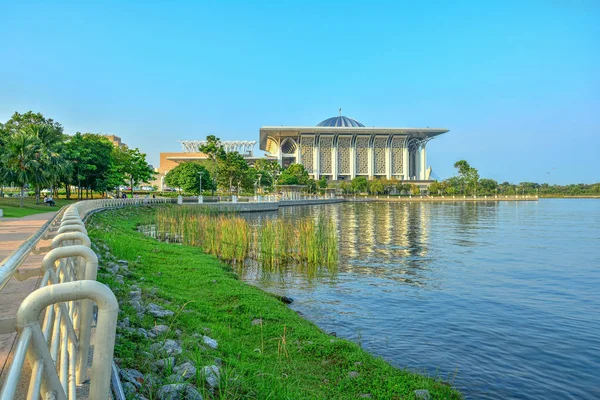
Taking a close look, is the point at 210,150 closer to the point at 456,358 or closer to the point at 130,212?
the point at 130,212

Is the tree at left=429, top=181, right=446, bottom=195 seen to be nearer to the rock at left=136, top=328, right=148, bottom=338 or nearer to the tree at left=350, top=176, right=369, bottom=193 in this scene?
the tree at left=350, top=176, right=369, bottom=193

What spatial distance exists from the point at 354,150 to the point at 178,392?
12635 cm

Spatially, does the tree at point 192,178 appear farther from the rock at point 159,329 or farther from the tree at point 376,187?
the rock at point 159,329

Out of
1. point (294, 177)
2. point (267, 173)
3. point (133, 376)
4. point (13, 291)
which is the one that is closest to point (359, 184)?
point (294, 177)

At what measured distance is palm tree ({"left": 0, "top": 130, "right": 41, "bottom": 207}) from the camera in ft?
119

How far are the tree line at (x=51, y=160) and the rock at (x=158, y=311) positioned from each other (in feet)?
103

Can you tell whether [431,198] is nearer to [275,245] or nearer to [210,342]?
[275,245]

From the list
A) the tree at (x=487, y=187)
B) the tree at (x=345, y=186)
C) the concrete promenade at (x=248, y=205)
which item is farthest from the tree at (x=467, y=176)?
the concrete promenade at (x=248, y=205)

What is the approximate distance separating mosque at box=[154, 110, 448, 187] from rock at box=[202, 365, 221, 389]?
395 ft

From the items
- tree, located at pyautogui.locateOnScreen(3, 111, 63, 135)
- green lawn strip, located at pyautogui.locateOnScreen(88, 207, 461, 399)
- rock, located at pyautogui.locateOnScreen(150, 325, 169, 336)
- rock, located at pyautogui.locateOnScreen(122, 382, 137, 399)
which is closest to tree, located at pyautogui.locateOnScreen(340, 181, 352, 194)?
tree, located at pyautogui.locateOnScreen(3, 111, 63, 135)

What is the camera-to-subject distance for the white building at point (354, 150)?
414 feet

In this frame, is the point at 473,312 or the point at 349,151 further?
the point at 349,151

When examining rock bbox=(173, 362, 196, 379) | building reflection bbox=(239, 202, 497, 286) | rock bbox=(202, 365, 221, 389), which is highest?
rock bbox=(173, 362, 196, 379)

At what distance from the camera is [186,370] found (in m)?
4.94
